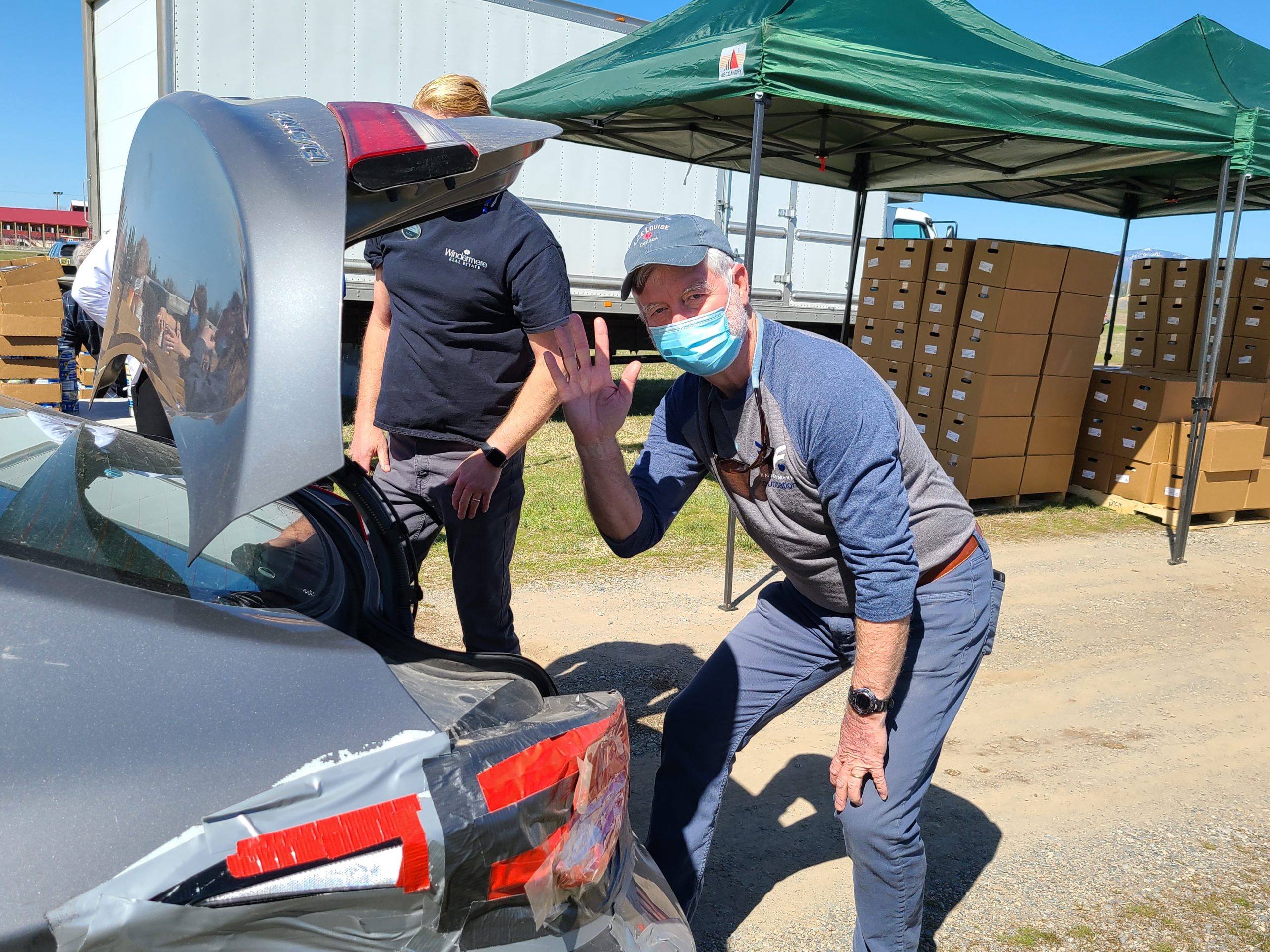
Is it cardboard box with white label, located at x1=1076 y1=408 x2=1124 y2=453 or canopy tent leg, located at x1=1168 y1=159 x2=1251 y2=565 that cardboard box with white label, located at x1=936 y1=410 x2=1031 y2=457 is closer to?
cardboard box with white label, located at x1=1076 y1=408 x2=1124 y2=453

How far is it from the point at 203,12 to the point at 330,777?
8388 millimetres

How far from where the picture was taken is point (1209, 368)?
21.4ft

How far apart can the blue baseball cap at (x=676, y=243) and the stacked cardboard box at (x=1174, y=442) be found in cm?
647

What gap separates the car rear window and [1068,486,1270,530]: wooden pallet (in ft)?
23.8

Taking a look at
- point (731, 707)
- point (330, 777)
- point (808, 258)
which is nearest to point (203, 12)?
point (808, 258)

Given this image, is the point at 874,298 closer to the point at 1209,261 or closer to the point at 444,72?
the point at 1209,261

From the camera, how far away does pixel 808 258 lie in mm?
11383

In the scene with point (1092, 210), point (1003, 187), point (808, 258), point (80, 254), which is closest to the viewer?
point (80, 254)

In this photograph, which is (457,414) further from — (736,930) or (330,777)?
(330,777)

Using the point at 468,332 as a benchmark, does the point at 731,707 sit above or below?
below

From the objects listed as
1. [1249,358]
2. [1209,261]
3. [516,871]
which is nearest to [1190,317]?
[1249,358]

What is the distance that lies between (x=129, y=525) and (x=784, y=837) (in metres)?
2.20

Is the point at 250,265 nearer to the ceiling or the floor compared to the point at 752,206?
nearer to the floor

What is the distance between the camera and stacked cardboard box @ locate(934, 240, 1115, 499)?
7148 millimetres
